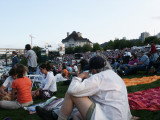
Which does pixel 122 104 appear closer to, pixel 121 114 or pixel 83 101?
pixel 121 114

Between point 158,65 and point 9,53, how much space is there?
980 centimetres

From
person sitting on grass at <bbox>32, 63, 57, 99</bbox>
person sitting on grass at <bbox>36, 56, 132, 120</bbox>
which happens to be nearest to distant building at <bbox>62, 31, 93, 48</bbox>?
person sitting on grass at <bbox>32, 63, 57, 99</bbox>

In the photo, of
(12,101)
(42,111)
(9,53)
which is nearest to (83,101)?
(42,111)

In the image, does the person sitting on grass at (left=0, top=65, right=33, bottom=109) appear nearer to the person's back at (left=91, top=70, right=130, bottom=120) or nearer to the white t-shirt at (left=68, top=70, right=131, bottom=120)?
the white t-shirt at (left=68, top=70, right=131, bottom=120)

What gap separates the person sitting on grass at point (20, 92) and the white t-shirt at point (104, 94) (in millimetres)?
2050

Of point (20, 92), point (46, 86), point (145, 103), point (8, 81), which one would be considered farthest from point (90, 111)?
point (8, 81)

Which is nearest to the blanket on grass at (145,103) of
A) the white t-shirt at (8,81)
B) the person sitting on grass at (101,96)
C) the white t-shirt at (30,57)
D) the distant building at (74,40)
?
the person sitting on grass at (101,96)

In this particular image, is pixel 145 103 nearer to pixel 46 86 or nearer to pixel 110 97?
pixel 110 97

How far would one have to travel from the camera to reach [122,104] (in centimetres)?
227

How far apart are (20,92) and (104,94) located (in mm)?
2408

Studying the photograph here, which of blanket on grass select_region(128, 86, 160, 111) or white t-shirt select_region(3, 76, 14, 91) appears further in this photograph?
white t-shirt select_region(3, 76, 14, 91)

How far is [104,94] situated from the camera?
7.43 ft

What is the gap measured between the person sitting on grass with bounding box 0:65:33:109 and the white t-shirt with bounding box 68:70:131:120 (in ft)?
6.73

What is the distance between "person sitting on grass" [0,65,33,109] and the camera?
400 cm
